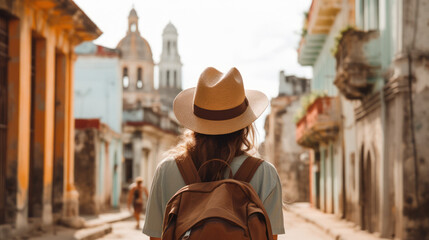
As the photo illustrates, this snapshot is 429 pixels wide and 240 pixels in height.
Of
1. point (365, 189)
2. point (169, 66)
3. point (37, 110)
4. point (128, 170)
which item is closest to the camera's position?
point (37, 110)

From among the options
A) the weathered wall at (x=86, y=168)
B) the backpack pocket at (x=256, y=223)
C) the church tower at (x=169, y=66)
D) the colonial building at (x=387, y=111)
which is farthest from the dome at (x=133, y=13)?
the backpack pocket at (x=256, y=223)

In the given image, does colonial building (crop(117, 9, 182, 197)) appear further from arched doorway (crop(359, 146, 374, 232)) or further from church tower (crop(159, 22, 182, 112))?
arched doorway (crop(359, 146, 374, 232))

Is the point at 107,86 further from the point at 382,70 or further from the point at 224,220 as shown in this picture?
the point at 224,220

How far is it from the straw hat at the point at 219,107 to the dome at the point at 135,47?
6225 cm

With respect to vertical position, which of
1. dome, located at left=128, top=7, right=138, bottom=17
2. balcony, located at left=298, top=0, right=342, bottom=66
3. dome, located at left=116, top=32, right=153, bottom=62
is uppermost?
dome, located at left=128, top=7, right=138, bottom=17

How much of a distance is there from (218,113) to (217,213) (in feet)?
2.06

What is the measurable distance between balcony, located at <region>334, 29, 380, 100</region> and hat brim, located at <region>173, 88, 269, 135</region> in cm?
1145

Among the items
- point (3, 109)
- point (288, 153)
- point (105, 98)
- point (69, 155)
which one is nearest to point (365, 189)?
point (69, 155)

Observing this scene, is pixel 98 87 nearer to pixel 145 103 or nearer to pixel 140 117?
pixel 140 117

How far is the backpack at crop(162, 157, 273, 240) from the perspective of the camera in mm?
2881

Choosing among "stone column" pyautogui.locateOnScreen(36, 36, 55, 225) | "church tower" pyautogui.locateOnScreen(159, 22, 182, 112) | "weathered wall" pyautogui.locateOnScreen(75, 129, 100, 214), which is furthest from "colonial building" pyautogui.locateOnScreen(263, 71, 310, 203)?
"church tower" pyautogui.locateOnScreen(159, 22, 182, 112)

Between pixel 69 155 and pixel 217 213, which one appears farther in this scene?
pixel 69 155

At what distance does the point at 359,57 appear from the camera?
14.9 meters

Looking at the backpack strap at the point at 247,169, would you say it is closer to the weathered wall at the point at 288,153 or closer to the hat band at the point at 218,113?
the hat band at the point at 218,113
